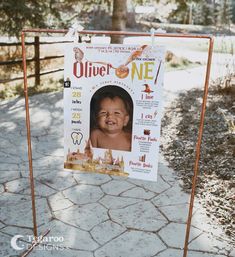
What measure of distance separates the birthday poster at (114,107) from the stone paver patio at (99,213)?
2.55 ft

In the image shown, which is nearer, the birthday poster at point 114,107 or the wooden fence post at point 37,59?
the birthday poster at point 114,107

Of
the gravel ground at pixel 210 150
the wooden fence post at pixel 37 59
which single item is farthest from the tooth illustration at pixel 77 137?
the wooden fence post at pixel 37 59

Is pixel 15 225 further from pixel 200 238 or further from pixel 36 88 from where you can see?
pixel 36 88

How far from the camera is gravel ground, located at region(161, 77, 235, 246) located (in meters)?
4.00

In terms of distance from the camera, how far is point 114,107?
2807 millimetres

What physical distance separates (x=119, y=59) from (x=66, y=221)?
6.00 ft

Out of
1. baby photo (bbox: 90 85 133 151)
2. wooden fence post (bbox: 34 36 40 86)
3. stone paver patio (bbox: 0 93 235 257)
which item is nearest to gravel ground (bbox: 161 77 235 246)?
stone paver patio (bbox: 0 93 235 257)

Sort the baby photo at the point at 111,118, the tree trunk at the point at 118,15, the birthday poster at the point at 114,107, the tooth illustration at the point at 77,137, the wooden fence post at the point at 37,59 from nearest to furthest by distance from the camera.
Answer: the birthday poster at the point at 114,107, the baby photo at the point at 111,118, the tooth illustration at the point at 77,137, the wooden fence post at the point at 37,59, the tree trunk at the point at 118,15

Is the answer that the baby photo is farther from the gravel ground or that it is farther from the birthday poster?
the gravel ground
